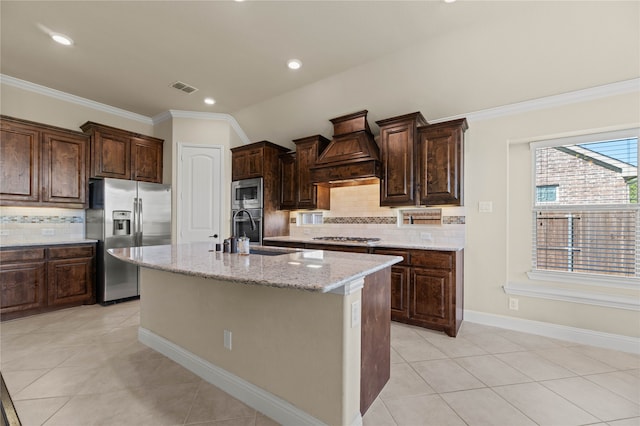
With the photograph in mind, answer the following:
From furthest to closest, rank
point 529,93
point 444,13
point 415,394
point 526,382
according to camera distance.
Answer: point 529,93, point 444,13, point 526,382, point 415,394

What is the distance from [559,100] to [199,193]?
497 centimetres

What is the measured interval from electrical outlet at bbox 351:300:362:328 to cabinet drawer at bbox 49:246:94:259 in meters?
4.08

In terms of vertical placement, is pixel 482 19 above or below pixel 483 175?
above

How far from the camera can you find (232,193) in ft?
15.8

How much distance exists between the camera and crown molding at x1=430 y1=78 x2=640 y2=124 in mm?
2600

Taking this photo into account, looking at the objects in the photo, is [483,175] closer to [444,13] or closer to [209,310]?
[444,13]

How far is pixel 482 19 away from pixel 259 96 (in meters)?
2.89

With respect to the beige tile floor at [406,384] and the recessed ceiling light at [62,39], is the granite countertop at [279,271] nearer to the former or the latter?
the beige tile floor at [406,384]

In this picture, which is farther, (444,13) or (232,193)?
(232,193)

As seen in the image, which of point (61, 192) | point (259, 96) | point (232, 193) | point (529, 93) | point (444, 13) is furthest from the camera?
point (232, 193)

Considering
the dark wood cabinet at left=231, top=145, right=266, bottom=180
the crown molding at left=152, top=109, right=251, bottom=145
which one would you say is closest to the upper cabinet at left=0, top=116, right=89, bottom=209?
the crown molding at left=152, top=109, right=251, bottom=145

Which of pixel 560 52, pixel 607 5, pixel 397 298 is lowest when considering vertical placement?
pixel 397 298

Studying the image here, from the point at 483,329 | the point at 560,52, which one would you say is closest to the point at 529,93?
the point at 560,52

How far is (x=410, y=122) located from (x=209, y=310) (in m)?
2.93
